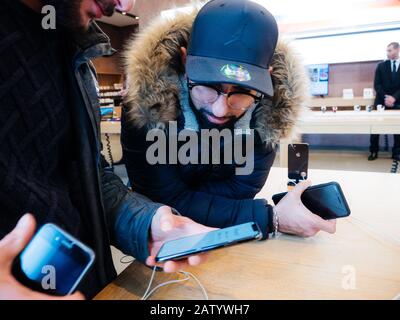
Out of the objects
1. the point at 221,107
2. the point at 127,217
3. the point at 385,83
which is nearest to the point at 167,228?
the point at 127,217

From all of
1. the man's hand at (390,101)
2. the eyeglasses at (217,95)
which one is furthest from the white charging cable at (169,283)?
the man's hand at (390,101)

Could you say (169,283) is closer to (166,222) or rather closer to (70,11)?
(166,222)

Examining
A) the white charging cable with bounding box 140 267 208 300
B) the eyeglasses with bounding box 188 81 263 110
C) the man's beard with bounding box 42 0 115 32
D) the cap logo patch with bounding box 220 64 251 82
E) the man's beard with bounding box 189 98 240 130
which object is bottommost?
the white charging cable with bounding box 140 267 208 300

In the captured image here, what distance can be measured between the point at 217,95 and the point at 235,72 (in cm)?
11

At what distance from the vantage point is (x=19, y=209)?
0.50 m

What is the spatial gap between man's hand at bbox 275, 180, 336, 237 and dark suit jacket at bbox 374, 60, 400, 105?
4698 mm

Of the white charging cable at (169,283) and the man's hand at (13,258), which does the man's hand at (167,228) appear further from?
the man's hand at (13,258)

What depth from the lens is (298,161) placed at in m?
1.21

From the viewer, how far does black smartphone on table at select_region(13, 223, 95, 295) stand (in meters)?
0.38

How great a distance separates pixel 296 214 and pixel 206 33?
0.55 meters

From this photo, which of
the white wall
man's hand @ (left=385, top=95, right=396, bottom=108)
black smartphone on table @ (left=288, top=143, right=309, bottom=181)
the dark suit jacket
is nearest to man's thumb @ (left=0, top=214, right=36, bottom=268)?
black smartphone on table @ (left=288, top=143, right=309, bottom=181)

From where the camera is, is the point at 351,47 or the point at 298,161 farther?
the point at 351,47

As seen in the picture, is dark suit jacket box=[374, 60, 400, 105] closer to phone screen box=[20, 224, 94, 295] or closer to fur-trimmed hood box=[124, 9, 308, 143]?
fur-trimmed hood box=[124, 9, 308, 143]
